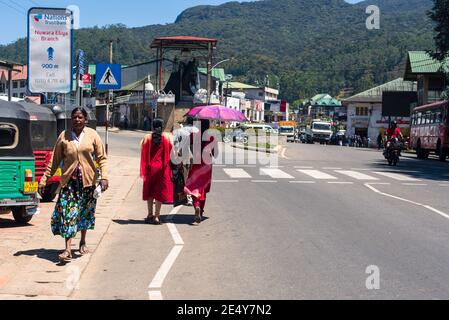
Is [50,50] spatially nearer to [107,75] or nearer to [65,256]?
[107,75]

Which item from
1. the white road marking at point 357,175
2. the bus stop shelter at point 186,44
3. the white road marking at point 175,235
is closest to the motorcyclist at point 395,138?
the white road marking at point 357,175

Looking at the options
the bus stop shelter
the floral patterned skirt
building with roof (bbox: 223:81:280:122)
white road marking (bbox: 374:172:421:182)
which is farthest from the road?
building with roof (bbox: 223:81:280:122)

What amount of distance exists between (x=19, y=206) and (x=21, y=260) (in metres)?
2.87

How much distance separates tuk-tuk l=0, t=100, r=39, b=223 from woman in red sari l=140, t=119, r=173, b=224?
74.0 inches

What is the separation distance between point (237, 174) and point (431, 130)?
1977 cm

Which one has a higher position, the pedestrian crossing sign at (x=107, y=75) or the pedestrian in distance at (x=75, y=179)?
the pedestrian crossing sign at (x=107, y=75)

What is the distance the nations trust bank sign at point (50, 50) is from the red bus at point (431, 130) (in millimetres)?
25351

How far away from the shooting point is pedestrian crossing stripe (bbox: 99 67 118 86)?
63.4ft

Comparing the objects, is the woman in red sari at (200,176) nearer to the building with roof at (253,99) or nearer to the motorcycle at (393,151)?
the motorcycle at (393,151)

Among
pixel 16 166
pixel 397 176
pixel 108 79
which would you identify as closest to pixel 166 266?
pixel 16 166

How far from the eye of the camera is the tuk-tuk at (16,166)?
1076 cm

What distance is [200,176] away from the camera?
38.9 ft
